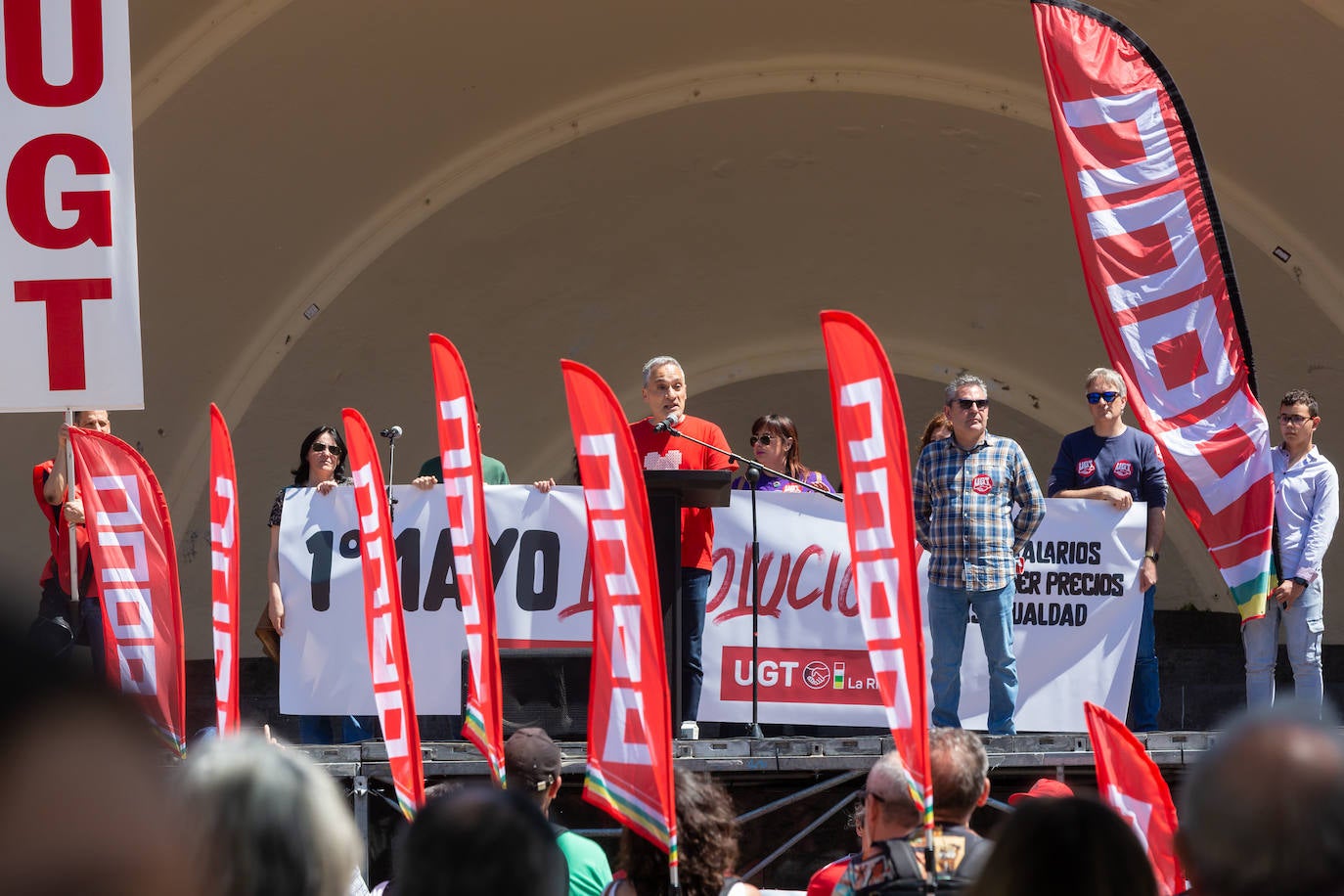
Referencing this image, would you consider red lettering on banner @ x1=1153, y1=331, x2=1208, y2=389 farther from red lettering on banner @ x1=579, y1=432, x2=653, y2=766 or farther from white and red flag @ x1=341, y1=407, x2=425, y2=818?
white and red flag @ x1=341, y1=407, x2=425, y2=818

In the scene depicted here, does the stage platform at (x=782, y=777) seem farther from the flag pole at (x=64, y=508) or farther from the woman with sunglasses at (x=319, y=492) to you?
the flag pole at (x=64, y=508)

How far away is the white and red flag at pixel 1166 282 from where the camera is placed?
5859mm

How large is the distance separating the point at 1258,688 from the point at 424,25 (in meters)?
6.30

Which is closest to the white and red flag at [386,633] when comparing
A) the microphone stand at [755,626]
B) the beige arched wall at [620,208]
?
the microphone stand at [755,626]

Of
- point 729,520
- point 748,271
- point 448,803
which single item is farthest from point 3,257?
point 748,271

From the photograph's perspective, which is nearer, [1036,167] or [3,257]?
[3,257]

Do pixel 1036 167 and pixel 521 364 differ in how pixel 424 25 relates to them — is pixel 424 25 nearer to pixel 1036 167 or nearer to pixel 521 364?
pixel 521 364

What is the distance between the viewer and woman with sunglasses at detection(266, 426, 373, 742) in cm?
703

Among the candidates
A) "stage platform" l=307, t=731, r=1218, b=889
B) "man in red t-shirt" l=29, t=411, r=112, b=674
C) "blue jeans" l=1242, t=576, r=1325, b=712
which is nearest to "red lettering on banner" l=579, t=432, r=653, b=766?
"stage platform" l=307, t=731, r=1218, b=889

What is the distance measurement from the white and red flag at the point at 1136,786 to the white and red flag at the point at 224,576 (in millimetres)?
3010

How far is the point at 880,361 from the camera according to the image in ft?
13.6

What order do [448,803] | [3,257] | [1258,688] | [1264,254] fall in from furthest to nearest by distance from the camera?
[1264,254], [1258,688], [3,257], [448,803]

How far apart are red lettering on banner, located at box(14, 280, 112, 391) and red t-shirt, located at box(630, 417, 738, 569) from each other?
241 centimetres

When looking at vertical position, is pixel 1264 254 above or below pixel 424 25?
below
